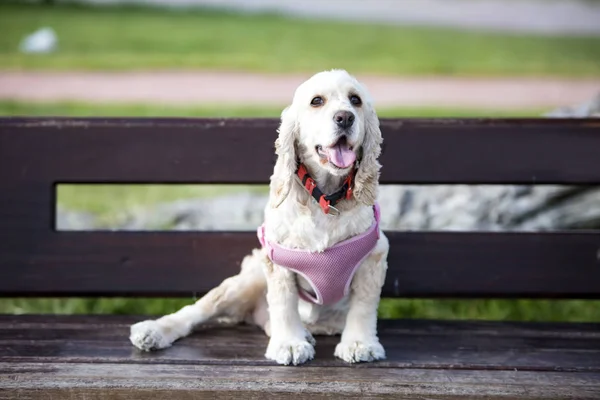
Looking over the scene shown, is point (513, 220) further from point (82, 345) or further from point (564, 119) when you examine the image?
point (82, 345)

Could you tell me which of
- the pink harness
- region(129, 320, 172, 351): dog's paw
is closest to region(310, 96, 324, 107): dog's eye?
the pink harness

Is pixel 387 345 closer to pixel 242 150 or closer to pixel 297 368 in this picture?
pixel 297 368

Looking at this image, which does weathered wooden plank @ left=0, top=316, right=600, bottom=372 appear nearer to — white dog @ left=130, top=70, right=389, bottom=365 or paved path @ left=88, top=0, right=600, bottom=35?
white dog @ left=130, top=70, right=389, bottom=365

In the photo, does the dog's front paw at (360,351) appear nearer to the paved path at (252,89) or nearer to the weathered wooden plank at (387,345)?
the weathered wooden plank at (387,345)

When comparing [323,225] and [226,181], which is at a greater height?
[226,181]

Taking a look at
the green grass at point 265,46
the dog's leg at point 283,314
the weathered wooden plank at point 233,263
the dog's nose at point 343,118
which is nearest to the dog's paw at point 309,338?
the dog's leg at point 283,314

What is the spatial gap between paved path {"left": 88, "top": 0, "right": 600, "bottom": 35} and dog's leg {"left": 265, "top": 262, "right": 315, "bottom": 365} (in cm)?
2047

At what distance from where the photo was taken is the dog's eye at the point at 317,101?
9.34ft

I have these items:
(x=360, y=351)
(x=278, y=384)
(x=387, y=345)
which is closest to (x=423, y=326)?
(x=387, y=345)

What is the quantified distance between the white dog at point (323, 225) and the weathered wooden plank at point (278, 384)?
0.21 meters

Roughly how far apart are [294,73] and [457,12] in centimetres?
771

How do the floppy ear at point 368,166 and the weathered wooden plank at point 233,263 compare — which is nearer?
the floppy ear at point 368,166

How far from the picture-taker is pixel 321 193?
9.65 ft

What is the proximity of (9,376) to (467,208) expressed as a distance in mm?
3094
